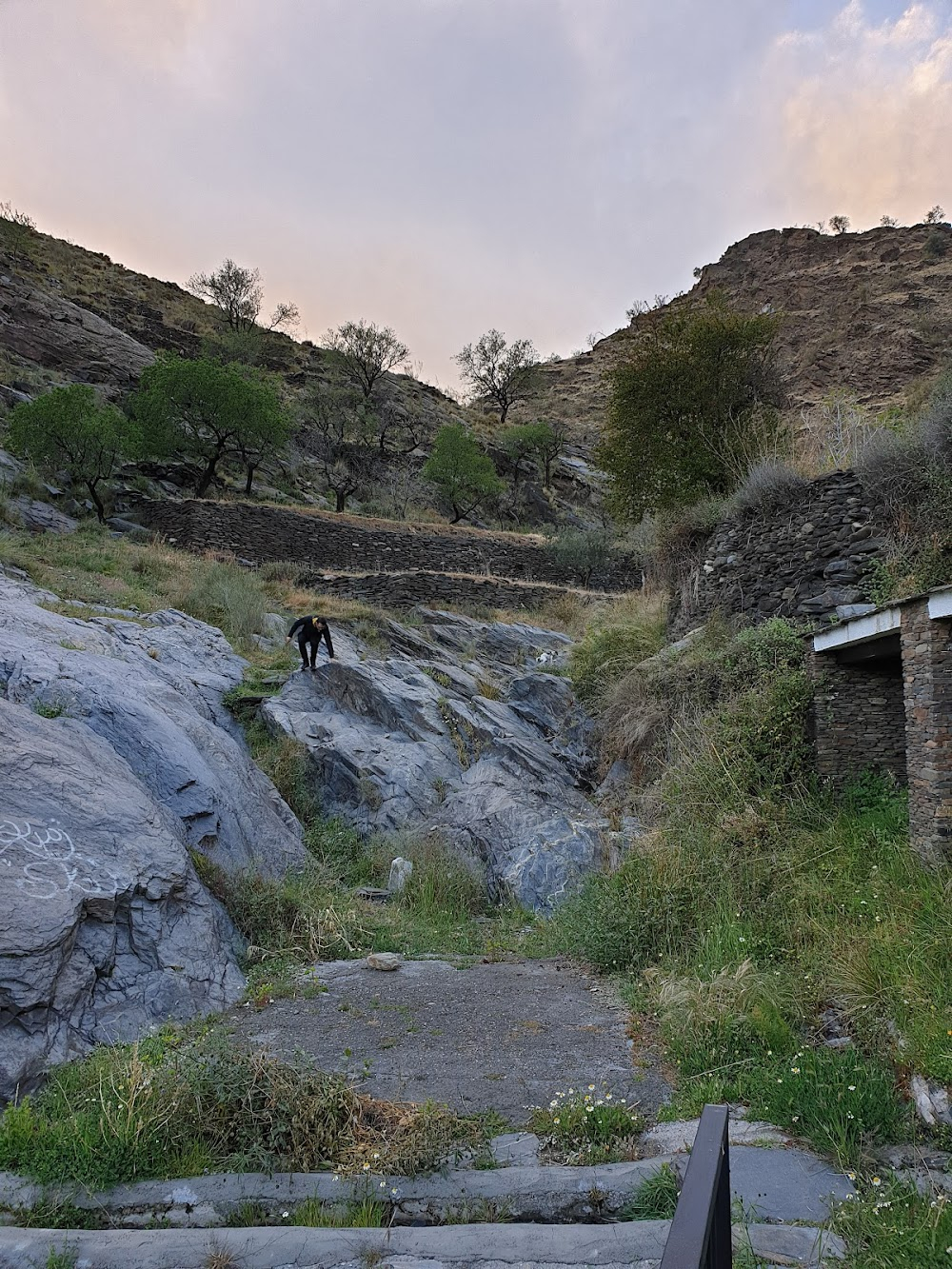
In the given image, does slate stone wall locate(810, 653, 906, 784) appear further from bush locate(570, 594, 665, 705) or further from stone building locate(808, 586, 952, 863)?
bush locate(570, 594, 665, 705)

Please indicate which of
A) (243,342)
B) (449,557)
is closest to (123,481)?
(449,557)

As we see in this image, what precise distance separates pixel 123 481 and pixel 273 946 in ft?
72.6

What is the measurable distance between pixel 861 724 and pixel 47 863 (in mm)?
8000

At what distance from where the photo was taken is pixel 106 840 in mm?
6555

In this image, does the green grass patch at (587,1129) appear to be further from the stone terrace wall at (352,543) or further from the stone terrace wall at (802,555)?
the stone terrace wall at (352,543)

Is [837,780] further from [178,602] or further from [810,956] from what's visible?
[178,602]

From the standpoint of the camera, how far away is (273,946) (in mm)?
7504

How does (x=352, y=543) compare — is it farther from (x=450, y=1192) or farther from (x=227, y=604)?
(x=450, y=1192)

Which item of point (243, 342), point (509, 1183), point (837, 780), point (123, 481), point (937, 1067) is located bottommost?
point (509, 1183)

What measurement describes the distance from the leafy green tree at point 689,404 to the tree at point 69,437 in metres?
15.3

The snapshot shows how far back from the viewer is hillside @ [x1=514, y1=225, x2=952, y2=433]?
3878 centimetres

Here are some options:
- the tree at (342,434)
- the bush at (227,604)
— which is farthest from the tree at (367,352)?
the bush at (227,604)

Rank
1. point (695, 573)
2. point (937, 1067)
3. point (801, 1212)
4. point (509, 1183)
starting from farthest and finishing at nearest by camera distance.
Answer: point (695, 573), point (937, 1067), point (509, 1183), point (801, 1212)

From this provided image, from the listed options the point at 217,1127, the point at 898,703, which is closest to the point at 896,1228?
the point at 217,1127
